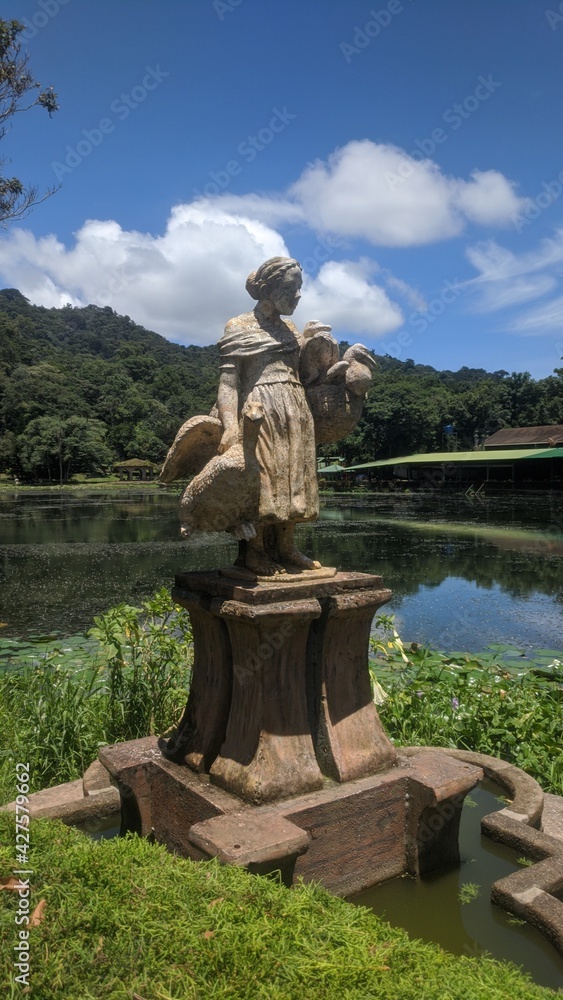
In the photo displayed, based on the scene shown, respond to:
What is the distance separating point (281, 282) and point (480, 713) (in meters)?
2.99

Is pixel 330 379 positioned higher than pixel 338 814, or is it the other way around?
pixel 330 379

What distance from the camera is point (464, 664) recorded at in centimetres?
579

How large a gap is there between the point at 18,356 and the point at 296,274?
221 feet

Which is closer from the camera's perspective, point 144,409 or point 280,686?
point 280,686

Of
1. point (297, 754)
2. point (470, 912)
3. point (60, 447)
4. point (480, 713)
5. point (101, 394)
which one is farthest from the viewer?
point (101, 394)

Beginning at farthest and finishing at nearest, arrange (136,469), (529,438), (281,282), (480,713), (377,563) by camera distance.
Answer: (136,469) → (529,438) → (377,563) → (480,713) → (281,282)

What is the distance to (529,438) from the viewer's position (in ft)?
137

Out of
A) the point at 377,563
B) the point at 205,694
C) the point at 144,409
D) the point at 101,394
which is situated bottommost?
the point at 377,563

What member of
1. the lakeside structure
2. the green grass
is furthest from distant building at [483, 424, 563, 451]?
the green grass

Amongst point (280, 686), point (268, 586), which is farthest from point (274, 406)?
point (280, 686)

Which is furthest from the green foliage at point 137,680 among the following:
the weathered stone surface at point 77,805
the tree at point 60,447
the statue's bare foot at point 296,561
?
the tree at point 60,447

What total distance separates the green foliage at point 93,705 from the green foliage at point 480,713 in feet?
4.80

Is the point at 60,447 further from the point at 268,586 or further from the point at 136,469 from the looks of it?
the point at 268,586

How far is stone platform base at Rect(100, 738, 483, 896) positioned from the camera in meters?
2.66
